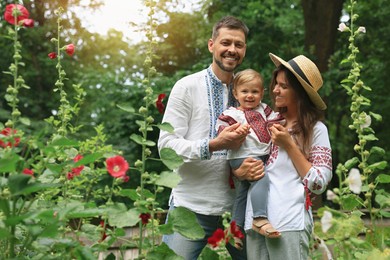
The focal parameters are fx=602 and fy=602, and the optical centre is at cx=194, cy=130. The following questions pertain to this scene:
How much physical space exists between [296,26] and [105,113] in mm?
4087

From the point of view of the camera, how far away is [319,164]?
8.23ft

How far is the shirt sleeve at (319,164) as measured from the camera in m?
2.46

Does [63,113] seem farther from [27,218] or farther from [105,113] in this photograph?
[105,113]

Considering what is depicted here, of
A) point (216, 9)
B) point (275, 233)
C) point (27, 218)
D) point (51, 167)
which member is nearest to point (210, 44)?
point (275, 233)

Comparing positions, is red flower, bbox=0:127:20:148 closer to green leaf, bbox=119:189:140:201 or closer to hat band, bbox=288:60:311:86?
green leaf, bbox=119:189:140:201

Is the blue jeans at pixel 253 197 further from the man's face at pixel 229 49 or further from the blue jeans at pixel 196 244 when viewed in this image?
the man's face at pixel 229 49

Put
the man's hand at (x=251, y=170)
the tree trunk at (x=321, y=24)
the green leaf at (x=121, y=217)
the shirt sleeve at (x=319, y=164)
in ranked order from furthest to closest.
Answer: the tree trunk at (x=321, y=24) → the man's hand at (x=251, y=170) → the shirt sleeve at (x=319, y=164) → the green leaf at (x=121, y=217)

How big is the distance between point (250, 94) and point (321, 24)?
7.52 meters

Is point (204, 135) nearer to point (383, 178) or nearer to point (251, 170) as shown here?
point (251, 170)

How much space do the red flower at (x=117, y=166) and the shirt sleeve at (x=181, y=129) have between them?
2.95 feet

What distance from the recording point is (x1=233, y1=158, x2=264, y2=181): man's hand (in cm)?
258

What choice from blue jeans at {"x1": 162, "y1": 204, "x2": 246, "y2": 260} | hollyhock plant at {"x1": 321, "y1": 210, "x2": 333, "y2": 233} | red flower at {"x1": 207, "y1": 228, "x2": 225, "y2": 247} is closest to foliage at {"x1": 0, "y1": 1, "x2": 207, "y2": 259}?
red flower at {"x1": 207, "y1": 228, "x2": 225, "y2": 247}

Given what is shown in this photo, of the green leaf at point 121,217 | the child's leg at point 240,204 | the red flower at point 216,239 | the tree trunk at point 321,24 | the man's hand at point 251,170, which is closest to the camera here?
the green leaf at point 121,217

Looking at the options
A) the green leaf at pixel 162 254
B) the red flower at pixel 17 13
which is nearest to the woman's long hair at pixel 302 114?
the green leaf at pixel 162 254
